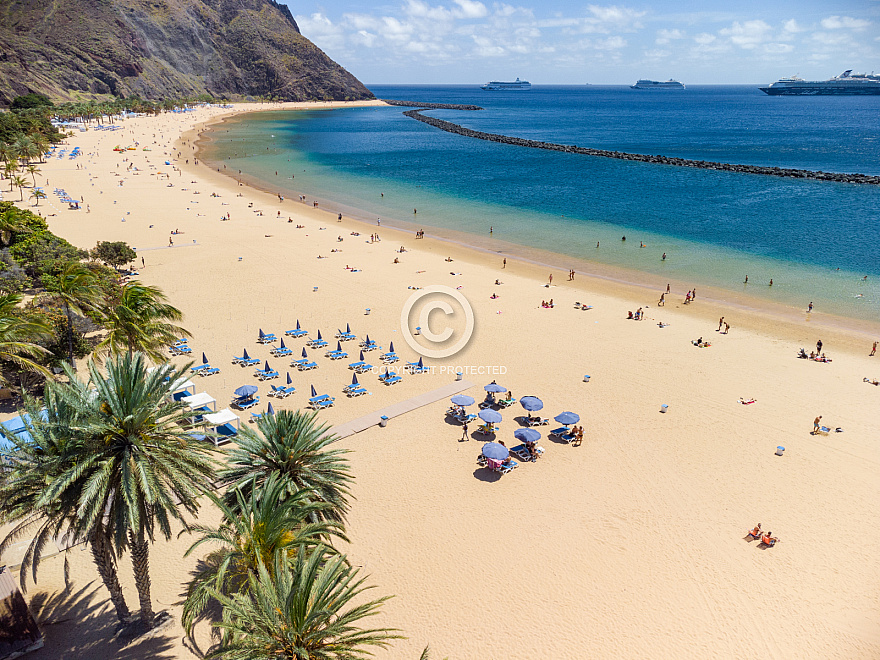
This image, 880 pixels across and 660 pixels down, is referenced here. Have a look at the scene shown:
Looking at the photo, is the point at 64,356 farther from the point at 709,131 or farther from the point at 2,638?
the point at 709,131

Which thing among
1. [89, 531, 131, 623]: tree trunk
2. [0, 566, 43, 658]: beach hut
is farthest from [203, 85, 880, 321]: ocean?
[0, 566, 43, 658]: beach hut

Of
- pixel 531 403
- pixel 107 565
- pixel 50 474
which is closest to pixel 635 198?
pixel 531 403

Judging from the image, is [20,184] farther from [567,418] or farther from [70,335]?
[567,418]

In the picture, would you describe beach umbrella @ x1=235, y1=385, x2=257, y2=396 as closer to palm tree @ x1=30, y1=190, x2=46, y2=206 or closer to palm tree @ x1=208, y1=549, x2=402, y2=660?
palm tree @ x1=208, y1=549, x2=402, y2=660

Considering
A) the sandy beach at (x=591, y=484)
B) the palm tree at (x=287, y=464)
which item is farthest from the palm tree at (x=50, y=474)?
the sandy beach at (x=591, y=484)

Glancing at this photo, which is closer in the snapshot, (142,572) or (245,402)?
(142,572)

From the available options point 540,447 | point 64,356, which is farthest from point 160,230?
point 540,447
